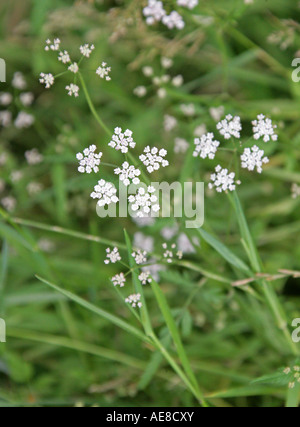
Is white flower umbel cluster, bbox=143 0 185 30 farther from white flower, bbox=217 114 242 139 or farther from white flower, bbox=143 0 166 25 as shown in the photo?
white flower, bbox=217 114 242 139

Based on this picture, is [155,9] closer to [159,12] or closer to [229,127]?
[159,12]

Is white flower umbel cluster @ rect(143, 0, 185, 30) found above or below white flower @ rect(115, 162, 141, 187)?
above

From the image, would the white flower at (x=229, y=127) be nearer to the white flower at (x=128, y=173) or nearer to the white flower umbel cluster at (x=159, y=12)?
the white flower at (x=128, y=173)

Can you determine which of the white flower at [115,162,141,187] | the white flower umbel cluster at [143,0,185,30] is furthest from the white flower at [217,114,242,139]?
the white flower umbel cluster at [143,0,185,30]

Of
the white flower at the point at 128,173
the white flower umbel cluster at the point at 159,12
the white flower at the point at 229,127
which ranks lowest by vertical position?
the white flower at the point at 128,173

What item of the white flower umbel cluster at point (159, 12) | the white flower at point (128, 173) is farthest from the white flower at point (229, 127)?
the white flower umbel cluster at point (159, 12)

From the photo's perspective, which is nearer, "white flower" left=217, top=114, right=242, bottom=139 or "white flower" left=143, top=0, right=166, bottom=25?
"white flower" left=217, top=114, right=242, bottom=139

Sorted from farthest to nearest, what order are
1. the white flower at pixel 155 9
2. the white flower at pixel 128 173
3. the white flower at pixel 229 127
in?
the white flower at pixel 155 9, the white flower at pixel 229 127, the white flower at pixel 128 173

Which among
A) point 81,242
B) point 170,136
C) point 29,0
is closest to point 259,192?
point 170,136

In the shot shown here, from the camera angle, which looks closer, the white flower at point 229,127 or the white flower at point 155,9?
the white flower at point 229,127

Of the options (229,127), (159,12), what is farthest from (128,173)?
(159,12)

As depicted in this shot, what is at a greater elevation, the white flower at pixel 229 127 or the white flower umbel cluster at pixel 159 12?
the white flower umbel cluster at pixel 159 12
